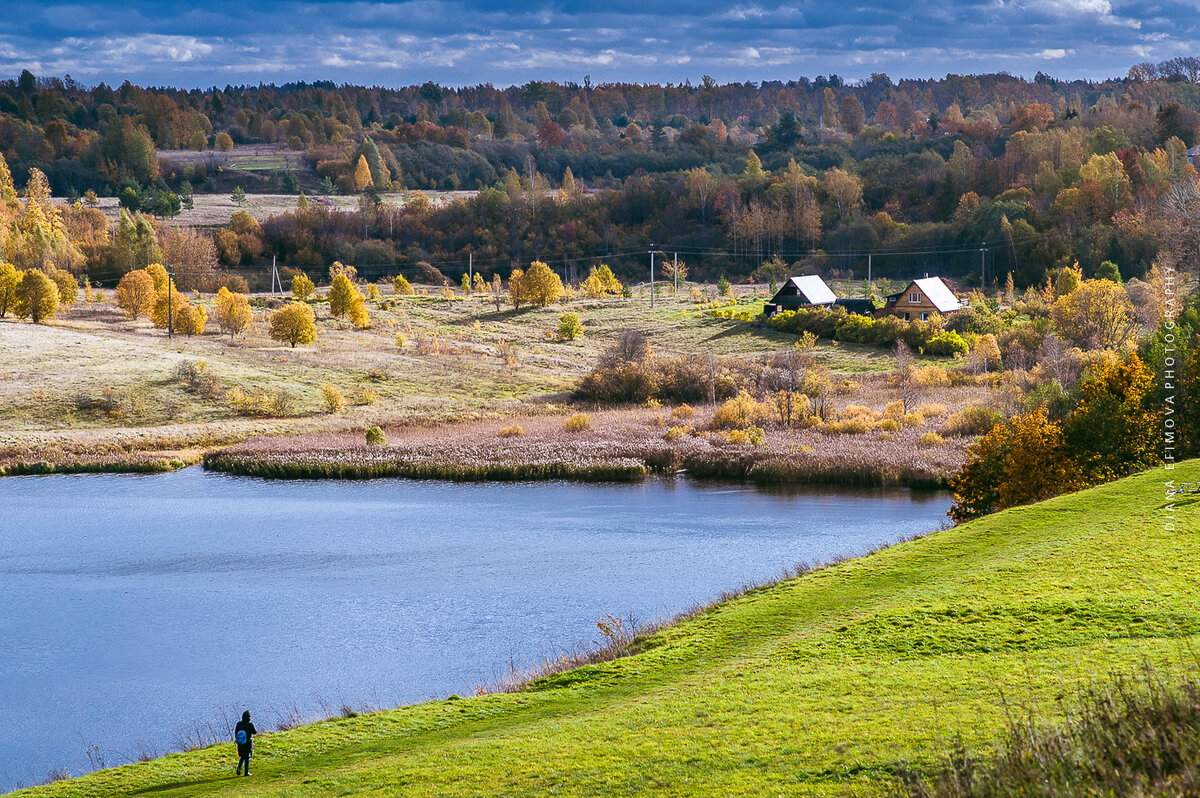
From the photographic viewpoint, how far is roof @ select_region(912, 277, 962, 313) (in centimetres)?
8419

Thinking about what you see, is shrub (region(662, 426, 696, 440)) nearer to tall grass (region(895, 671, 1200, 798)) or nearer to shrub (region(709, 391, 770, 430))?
shrub (region(709, 391, 770, 430))

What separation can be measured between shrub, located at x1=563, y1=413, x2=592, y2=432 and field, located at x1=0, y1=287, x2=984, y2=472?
6.48 m

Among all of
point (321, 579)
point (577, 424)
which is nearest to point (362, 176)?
point (577, 424)

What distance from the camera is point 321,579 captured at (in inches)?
1212

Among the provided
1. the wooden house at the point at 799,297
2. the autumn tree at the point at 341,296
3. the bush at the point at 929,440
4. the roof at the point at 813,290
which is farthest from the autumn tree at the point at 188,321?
the bush at the point at 929,440

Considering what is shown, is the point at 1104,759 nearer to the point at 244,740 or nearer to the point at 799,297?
the point at 244,740

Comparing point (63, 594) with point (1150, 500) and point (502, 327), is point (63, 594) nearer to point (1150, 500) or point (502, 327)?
point (1150, 500)

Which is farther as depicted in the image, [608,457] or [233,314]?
[233,314]

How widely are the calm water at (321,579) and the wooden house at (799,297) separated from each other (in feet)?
169

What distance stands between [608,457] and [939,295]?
153 feet

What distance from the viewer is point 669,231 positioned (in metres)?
154

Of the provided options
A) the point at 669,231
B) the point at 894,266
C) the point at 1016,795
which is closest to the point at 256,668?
the point at 1016,795

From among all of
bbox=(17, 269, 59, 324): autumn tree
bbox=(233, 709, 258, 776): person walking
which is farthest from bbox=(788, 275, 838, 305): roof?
bbox=(233, 709, 258, 776): person walking

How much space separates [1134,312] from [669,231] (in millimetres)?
90296
